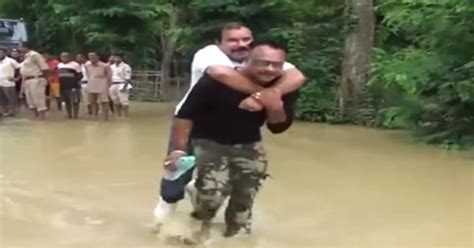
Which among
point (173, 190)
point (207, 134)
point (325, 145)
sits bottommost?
point (325, 145)

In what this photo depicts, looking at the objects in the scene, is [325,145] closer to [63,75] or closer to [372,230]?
[63,75]

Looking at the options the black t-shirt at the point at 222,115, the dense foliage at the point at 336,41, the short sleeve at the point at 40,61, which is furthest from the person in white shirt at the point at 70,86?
the black t-shirt at the point at 222,115

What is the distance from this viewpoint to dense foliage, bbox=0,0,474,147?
15.6 meters

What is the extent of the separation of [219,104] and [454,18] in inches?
368

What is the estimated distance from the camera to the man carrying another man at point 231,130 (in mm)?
6430

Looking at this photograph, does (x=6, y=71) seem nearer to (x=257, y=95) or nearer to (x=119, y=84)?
(x=119, y=84)

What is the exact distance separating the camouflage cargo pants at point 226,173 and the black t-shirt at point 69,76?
13.7 metres

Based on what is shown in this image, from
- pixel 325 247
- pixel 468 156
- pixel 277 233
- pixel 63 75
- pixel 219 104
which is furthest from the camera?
pixel 63 75

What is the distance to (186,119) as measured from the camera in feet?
21.5

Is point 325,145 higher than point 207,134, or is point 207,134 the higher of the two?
point 207,134

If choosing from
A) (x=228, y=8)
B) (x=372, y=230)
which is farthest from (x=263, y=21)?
(x=372, y=230)

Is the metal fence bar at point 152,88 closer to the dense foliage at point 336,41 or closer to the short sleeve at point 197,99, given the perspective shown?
the dense foliage at point 336,41

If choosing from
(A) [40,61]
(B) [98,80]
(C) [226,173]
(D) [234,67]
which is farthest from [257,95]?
(B) [98,80]

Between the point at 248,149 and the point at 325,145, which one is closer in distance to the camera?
the point at 248,149
